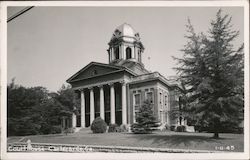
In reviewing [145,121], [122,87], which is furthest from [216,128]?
[122,87]

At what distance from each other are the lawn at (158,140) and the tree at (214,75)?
0.62m

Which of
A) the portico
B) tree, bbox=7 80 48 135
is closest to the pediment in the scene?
the portico

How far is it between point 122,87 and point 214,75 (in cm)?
677

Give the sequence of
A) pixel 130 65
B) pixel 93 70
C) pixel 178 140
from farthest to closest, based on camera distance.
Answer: pixel 130 65
pixel 93 70
pixel 178 140

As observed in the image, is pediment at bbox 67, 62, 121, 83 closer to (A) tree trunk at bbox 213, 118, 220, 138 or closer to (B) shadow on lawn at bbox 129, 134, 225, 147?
(B) shadow on lawn at bbox 129, 134, 225, 147

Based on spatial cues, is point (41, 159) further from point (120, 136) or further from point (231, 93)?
point (231, 93)

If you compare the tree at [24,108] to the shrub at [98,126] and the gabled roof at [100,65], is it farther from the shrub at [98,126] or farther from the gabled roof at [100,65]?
the shrub at [98,126]

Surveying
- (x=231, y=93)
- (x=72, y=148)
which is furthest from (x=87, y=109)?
(x=231, y=93)

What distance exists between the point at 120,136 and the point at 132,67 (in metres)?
5.69

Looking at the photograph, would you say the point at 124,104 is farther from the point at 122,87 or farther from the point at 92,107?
the point at 92,107

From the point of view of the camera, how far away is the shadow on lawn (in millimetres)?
13570

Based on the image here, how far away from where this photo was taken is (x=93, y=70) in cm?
1714

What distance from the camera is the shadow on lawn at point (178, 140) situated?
13570mm

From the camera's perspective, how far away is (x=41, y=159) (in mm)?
13273
